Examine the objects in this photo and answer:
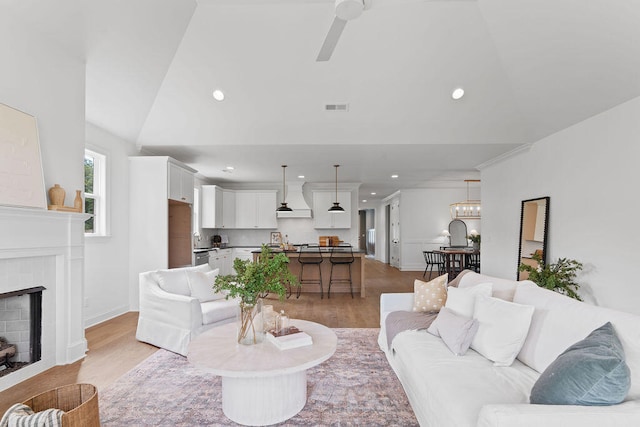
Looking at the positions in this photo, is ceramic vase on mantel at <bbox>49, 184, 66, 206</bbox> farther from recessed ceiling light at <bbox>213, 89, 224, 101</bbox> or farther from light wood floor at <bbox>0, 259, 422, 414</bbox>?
recessed ceiling light at <bbox>213, 89, 224, 101</bbox>

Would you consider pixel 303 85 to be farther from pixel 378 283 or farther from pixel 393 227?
pixel 393 227

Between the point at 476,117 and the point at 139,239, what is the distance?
5.27 meters

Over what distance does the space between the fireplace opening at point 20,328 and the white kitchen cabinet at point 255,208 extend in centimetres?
602

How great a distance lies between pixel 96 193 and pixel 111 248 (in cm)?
79

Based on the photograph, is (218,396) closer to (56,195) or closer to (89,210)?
(56,195)

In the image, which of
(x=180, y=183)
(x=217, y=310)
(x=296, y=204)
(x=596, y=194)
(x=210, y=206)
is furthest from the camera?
(x=296, y=204)

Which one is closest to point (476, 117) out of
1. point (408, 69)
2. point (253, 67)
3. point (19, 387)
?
point (408, 69)

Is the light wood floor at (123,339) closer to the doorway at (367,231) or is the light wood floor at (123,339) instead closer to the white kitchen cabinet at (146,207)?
the white kitchen cabinet at (146,207)

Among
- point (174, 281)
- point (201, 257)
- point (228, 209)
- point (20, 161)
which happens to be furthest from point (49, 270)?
point (228, 209)

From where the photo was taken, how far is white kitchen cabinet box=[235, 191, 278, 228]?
360 inches

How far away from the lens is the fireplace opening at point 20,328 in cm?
296

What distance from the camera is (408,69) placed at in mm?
4359

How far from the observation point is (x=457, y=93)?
457 centimetres

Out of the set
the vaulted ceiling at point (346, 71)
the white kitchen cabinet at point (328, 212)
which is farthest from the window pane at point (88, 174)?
the white kitchen cabinet at point (328, 212)
